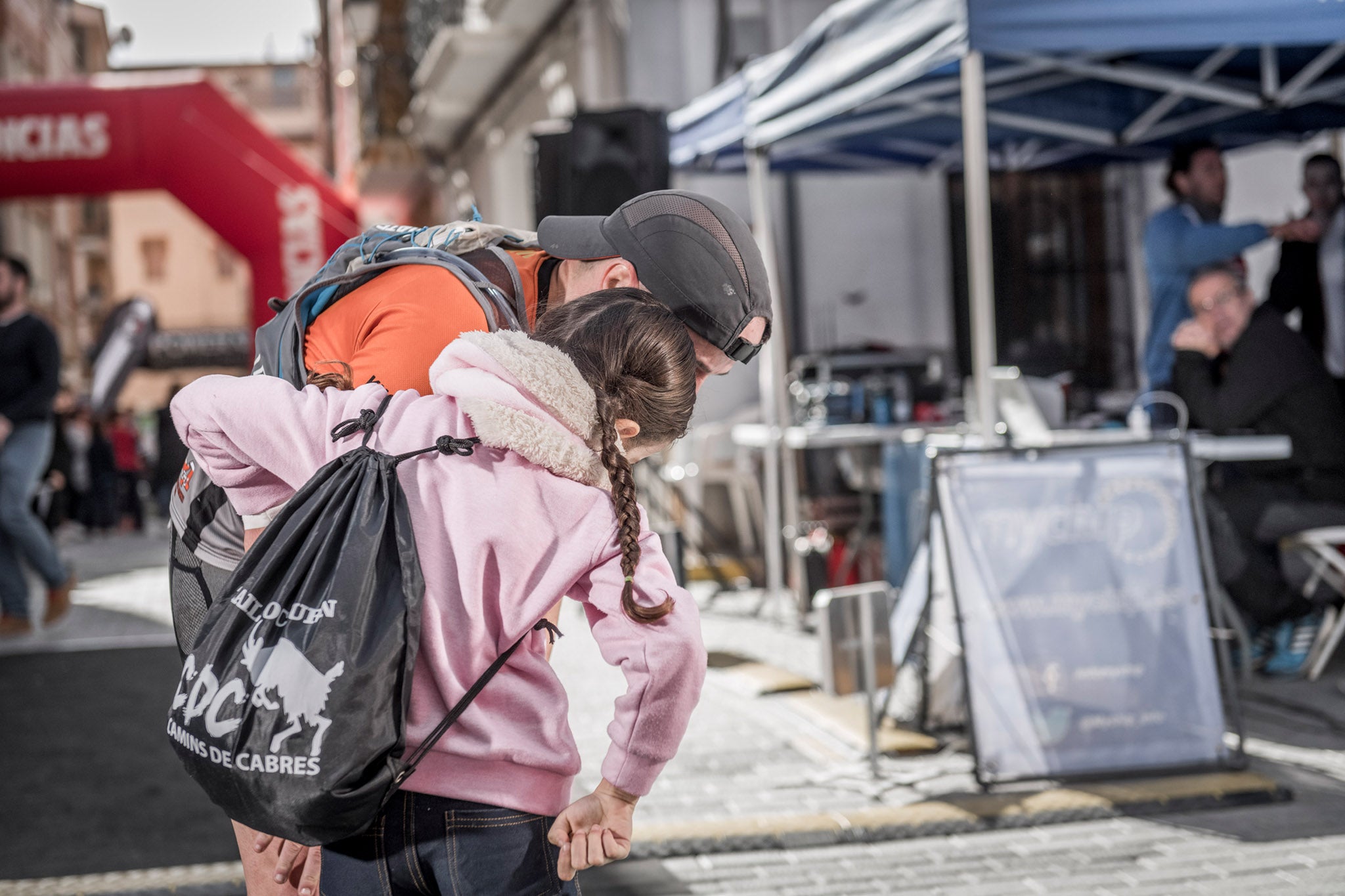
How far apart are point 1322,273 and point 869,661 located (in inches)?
161

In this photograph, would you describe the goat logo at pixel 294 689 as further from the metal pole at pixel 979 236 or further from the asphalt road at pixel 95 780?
the metal pole at pixel 979 236

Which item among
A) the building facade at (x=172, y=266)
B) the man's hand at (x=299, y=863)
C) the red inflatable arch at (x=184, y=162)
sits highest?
the building facade at (x=172, y=266)

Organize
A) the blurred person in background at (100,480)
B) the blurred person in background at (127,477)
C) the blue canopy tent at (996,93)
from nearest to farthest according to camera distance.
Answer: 1. the blue canopy tent at (996,93)
2. the blurred person in background at (100,480)
3. the blurred person in background at (127,477)

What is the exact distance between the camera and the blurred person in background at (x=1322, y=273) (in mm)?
7293

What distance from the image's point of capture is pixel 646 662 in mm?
1773

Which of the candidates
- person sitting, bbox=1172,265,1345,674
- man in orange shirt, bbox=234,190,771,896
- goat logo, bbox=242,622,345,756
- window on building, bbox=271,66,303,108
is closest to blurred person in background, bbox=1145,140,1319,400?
person sitting, bbox=1172,265,1345,674

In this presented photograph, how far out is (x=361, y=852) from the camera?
182 cm

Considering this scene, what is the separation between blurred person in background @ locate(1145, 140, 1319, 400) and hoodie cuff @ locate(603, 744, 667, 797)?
6084 millimetres

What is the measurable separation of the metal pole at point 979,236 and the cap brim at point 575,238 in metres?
3.42

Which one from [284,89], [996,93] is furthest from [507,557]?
[284,89]

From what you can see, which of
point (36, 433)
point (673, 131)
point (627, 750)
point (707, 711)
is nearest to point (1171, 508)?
point (707, 711)

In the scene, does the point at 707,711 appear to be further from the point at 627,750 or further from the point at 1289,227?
the point at 627,750

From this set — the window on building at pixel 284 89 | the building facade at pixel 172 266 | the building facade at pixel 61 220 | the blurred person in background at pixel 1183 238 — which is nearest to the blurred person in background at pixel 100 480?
the building facade at pixel 61 220

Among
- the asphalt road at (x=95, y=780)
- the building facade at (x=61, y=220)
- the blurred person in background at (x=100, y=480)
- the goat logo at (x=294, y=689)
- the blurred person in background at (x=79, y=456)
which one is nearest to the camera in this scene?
the goat logo at (x=294, y=689)
